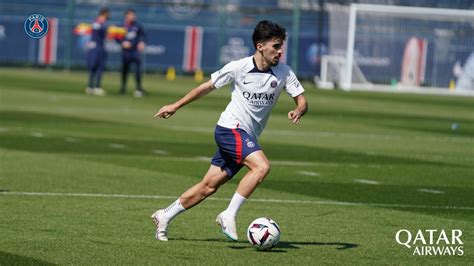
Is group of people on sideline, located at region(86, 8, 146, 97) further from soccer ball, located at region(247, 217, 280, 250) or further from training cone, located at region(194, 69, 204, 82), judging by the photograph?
soccer ball, located at region(247, 217, 280, 250)

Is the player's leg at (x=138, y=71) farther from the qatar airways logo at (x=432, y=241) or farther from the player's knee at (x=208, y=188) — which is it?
the player's knee at (x=208, y=188)

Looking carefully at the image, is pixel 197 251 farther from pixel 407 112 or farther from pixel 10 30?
pixel 10 30

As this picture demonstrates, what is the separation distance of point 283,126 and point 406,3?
2458 centimetres

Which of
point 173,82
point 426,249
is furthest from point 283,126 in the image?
point 173,82

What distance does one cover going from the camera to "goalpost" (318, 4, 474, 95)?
4484 centimetres

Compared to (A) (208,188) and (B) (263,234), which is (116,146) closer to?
(A) (208,188)

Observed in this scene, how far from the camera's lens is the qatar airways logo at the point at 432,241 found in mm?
10461

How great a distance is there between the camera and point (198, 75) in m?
49.3

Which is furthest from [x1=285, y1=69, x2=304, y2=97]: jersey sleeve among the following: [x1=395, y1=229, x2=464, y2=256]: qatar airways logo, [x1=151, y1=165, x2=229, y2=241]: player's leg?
[x1=395, y1=229, x2=464, y2=256]: qatar airways logo

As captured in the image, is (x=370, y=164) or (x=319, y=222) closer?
(x=319, y=222)

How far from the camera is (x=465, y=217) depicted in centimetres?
1294

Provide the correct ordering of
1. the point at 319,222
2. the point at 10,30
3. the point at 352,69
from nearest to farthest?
the point at 319,222 → the point at 352,69 → the point at 10,30

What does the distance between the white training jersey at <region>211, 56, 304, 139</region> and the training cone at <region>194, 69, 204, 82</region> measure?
123 ft

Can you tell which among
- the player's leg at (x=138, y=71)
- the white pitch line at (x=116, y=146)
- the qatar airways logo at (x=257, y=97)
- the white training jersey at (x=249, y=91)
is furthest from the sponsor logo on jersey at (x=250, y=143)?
the player's leg at (x=138, y=71)
